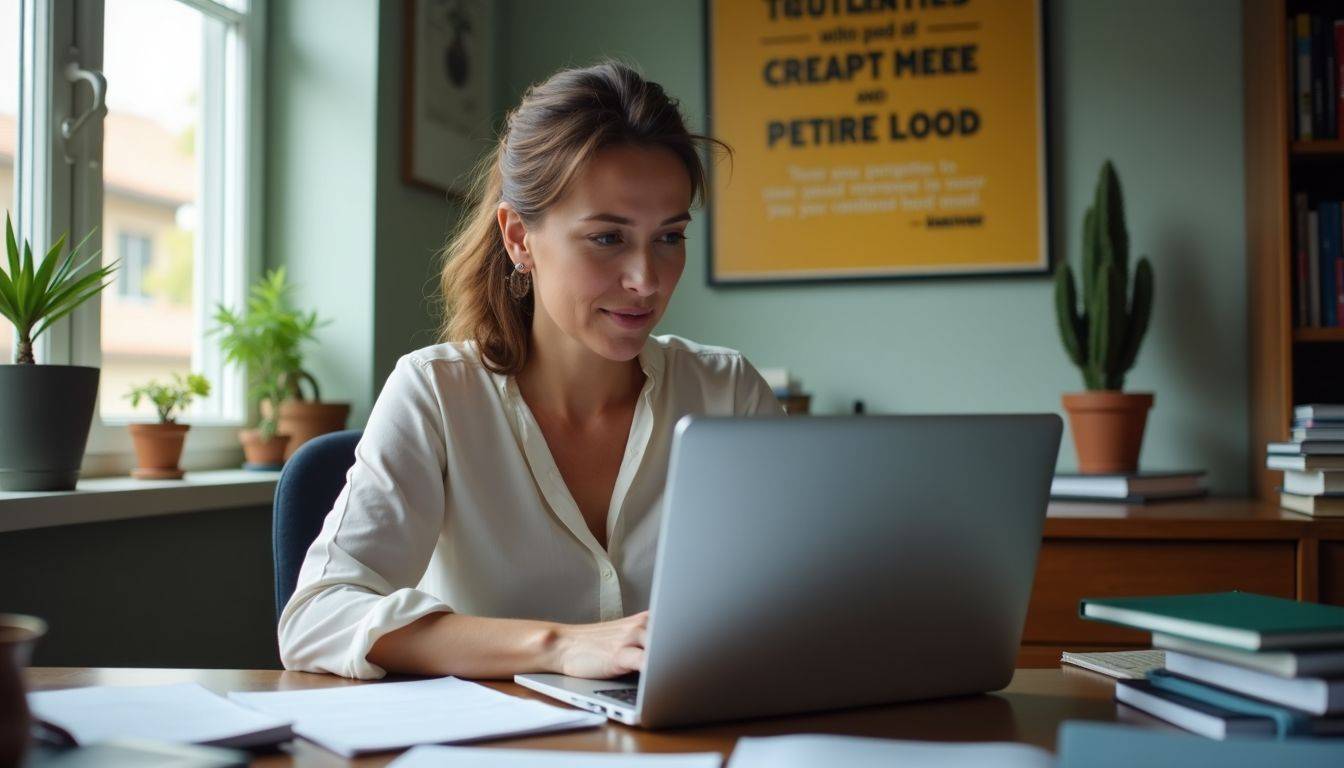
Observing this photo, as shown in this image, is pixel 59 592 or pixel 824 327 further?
pixel 824 327

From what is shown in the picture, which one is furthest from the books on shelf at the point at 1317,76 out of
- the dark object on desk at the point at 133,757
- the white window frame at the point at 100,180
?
the dark object on desk at the point at 133,757

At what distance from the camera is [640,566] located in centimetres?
141

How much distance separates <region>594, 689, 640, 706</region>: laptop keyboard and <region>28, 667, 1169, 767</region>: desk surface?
0.03m

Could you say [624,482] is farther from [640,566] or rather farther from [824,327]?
[824,327]

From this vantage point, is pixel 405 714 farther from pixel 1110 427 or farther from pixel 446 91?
pixel 446 91

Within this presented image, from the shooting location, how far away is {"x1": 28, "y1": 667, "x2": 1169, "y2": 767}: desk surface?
0.80 m

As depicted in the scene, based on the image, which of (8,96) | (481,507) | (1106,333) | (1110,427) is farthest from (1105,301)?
(8,96)

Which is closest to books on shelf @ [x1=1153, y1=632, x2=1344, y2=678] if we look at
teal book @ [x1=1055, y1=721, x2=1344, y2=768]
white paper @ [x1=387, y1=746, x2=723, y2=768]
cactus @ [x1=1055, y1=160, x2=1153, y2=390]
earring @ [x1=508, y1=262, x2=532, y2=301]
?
teal book @ [x1=1055, y1=721, x2=1344, y2=768]

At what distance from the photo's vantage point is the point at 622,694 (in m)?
0.91

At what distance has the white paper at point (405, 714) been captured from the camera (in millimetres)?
806

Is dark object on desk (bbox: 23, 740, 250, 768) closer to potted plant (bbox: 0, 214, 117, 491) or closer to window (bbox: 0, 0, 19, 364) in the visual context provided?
potted plant (bbox: 0, 214, 117, 491)

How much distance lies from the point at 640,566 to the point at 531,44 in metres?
1.92

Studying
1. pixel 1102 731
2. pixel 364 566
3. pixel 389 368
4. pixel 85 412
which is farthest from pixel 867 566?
pixel 389 368

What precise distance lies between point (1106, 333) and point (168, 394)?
176 cm
